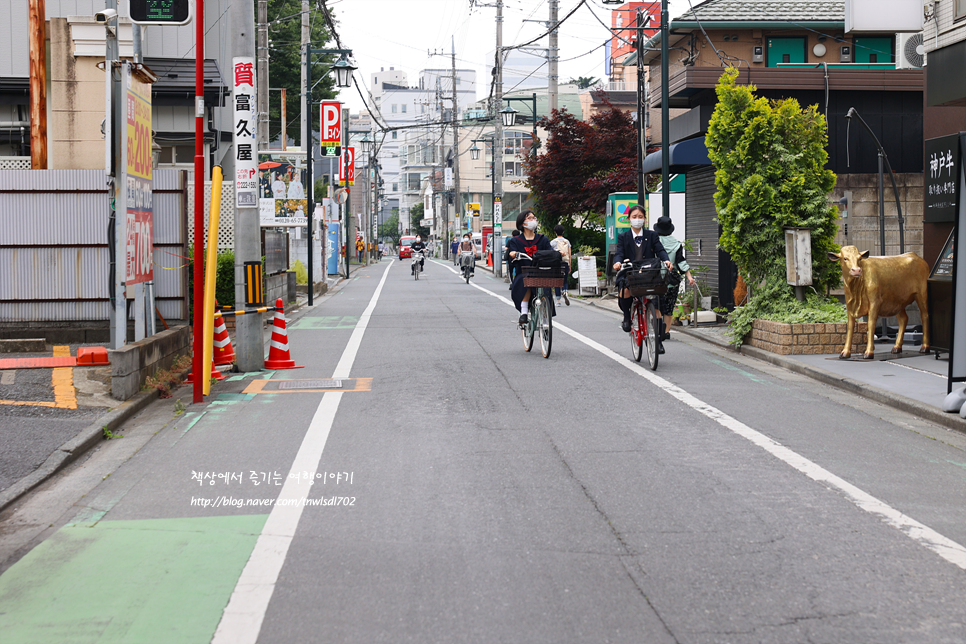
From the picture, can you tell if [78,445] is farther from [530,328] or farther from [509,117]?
[509,117]

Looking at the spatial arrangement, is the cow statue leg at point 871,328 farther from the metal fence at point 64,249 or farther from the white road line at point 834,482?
the metal fence at point 64,249

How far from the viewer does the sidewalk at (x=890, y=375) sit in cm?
920

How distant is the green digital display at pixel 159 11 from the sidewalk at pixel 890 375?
335 inches

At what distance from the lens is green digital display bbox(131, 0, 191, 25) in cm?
1067

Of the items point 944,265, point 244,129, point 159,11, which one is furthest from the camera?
point 944,265

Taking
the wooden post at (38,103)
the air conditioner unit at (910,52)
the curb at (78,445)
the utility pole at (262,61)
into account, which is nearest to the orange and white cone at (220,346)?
the curb at (78,445)

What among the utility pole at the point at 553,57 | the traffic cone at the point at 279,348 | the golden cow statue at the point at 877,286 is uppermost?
the utility pole at the point at 553,57

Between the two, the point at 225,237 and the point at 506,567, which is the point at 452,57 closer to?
the point at 225,237

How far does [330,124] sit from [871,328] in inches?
903

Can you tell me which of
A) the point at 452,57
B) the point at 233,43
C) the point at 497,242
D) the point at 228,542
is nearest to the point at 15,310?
the point at 233,43

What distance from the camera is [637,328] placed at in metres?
12.4

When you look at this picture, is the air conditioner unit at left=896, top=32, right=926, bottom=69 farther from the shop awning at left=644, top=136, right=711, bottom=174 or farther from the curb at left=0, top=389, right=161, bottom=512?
the curb at left=0, top=389, right=161, bottom=512

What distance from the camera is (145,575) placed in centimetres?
477

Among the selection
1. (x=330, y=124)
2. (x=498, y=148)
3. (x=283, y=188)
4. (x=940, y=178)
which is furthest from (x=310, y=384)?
(x=498, y=148)
